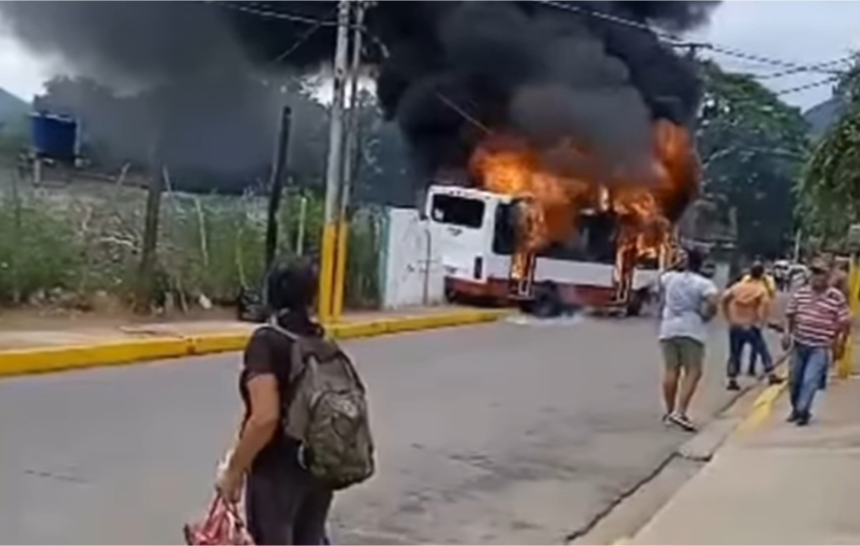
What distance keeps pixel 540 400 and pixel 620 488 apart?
16.3 feet

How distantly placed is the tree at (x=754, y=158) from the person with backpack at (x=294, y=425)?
206ft

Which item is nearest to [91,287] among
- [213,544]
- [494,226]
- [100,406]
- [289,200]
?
[289,200]

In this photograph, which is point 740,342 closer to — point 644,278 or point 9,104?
point 644,278

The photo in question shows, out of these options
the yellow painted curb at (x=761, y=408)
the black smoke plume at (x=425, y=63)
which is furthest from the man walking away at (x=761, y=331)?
the black smoke plume at (x=425, y=63)

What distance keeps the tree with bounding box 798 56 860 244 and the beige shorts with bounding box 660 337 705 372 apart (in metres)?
15.4

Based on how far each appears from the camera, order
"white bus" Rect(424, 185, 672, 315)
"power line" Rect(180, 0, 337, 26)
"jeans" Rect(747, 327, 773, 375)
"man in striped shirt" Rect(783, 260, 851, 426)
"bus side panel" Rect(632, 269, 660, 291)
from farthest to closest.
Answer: "bus side panel" Rect(632, 269, 660, 291) < "power line" Rect(180, 0, 337, 26) < "white bus" Rect(424, 185, 672, 315) < "jeans" Rect(747, 327, 773, 375) < "man in striped shirt" Rect(783, 260, 851, 426)

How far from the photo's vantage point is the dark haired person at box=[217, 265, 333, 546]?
16.1 ft

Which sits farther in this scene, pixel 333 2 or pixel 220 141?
pixel 220 141

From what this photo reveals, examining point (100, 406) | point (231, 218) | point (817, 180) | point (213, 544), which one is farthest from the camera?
point (817, 180)

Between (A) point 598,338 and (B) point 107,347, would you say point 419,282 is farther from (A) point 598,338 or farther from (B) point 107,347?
(B) point 107,347

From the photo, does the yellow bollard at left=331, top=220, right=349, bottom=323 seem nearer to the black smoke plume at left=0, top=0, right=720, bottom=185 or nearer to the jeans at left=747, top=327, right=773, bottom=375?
the jeans at left=747, top=327, right=773, bottom=375

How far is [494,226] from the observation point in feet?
112

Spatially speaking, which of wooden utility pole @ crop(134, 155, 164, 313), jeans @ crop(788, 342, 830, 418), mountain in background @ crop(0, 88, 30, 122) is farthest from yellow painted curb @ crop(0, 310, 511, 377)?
mountain in background @ crop(0, 88, 30, 122)

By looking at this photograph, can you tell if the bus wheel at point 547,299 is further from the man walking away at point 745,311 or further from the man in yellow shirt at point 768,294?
the man walking away at point 745,311
